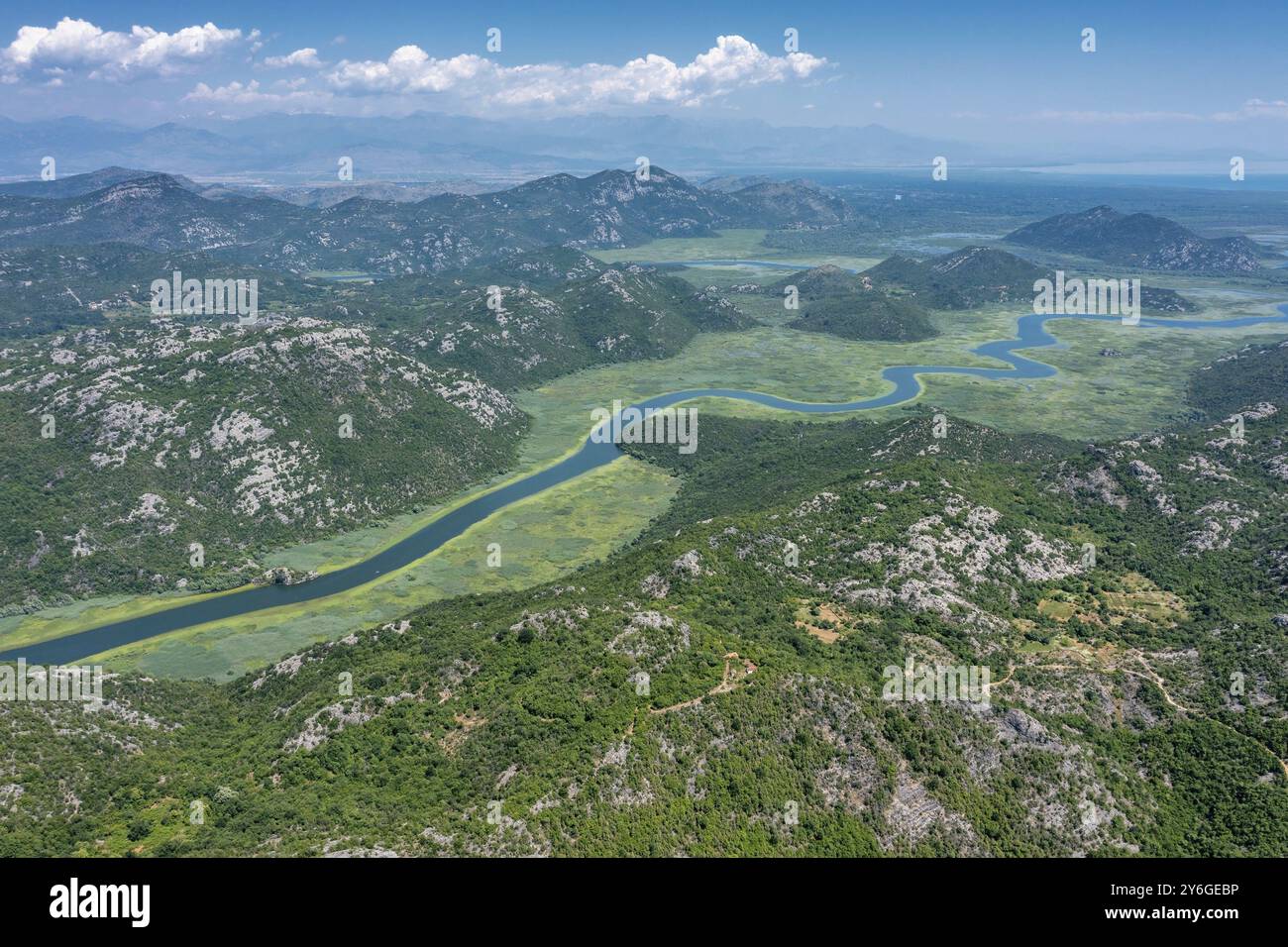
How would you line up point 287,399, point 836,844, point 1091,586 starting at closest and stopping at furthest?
point 836,844
point 1091,586
point 287,399

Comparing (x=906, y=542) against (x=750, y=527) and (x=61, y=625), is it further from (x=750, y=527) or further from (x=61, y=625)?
(x=61, y=625)

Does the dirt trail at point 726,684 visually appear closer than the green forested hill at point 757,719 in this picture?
No

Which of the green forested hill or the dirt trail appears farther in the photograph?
the dirt trail

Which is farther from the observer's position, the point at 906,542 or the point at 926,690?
the point at 906,542

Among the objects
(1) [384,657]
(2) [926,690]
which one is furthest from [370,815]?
(2) [926,690]

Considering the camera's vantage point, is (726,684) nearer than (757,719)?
No

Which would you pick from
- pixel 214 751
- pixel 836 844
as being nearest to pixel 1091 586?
pixel 836 844

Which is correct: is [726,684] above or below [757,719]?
above

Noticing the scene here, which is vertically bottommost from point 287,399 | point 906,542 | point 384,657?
point 384,657

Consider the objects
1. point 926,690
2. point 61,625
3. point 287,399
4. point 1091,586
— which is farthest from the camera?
point 287,399

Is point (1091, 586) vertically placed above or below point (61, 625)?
above
